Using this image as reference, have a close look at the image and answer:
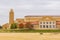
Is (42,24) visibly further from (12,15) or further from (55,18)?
(12,15)

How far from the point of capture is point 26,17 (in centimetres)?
8888

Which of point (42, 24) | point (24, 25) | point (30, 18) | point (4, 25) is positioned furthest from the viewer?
point (4, 25)

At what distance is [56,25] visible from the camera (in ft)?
264

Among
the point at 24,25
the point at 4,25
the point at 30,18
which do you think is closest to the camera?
the point at 24,25

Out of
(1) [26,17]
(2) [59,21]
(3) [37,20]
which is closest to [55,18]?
(2) [59,21]

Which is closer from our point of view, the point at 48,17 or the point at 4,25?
the point at 48,17

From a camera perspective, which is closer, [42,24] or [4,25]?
[42,24]

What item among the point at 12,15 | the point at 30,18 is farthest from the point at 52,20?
the point at 12,15

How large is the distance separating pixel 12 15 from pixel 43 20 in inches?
691

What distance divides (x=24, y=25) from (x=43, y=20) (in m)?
9.80

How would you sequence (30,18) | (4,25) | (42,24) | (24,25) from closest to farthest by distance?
1. (24,25)
2. (42,24)
3. (30,18)
4. (4,25)

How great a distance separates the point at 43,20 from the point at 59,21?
712 cm

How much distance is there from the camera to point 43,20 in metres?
81.4

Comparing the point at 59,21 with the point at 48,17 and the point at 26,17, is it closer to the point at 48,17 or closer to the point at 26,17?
the point at 48,17
